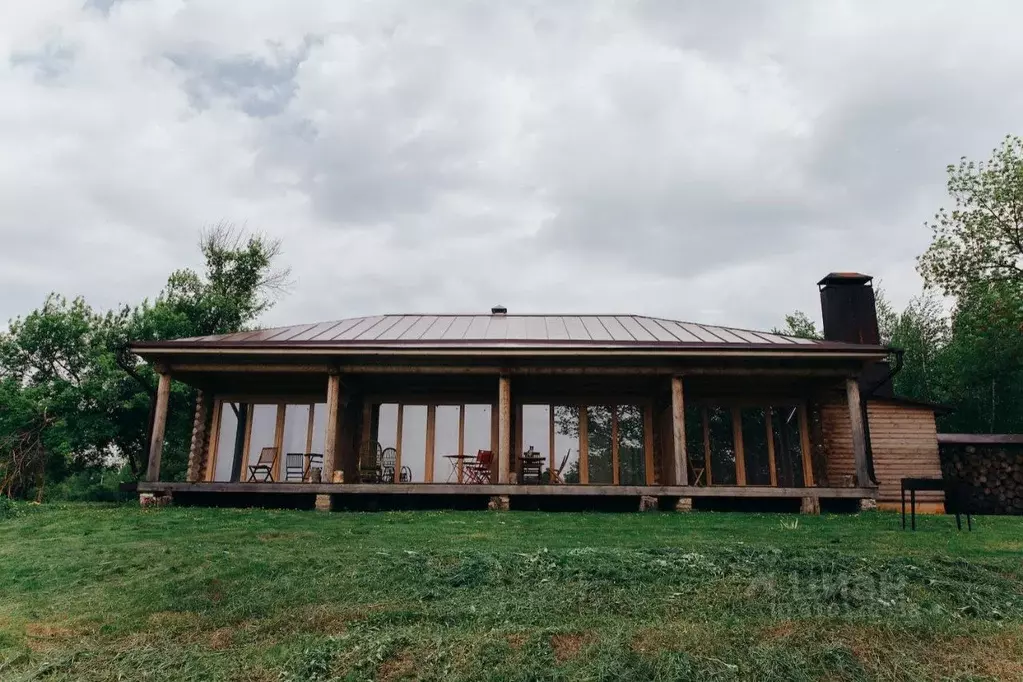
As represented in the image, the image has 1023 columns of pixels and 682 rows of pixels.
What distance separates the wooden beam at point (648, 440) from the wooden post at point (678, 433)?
1.84 m

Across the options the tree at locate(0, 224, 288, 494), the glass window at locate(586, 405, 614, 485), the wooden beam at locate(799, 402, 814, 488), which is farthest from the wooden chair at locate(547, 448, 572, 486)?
the tree at locate(0, 224, 288, 494)

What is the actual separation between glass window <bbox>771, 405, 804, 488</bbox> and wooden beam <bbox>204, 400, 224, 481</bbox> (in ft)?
35.8

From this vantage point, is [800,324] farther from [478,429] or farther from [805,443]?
[478,429]

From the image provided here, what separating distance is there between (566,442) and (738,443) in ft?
11.0

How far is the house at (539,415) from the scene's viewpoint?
12102mm

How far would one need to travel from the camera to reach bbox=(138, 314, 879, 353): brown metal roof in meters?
11.4

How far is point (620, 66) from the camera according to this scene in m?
11.2

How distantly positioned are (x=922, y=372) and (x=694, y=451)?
1275 centimetres

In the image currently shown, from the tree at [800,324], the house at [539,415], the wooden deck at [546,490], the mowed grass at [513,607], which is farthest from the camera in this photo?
the tree at [800,324]

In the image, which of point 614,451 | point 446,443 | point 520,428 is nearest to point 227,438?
point 446,443

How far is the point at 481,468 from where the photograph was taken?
12688 mm

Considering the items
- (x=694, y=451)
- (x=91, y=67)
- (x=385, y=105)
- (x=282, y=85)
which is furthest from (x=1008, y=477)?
(x=91, y=67)

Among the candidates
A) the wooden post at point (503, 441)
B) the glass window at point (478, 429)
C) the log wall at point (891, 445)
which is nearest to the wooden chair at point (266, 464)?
the glass window at point (478, 429)

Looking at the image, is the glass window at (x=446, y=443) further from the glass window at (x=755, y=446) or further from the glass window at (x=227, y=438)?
the glass window at (x=755, y=446)
